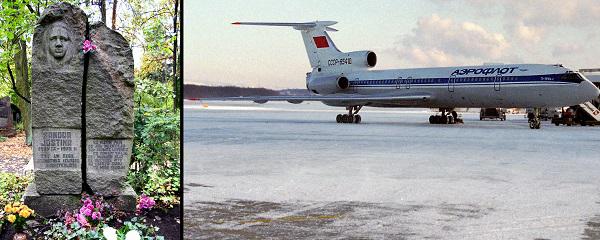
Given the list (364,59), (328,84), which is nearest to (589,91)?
(364,59)

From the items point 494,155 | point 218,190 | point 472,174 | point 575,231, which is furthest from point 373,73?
point 575,231

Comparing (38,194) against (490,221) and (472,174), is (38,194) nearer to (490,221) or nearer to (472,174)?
(490,221)

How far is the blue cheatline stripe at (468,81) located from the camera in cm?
2886

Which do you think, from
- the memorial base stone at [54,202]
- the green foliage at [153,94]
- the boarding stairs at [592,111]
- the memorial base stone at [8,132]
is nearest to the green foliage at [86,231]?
the memorial base stone at [54,202]

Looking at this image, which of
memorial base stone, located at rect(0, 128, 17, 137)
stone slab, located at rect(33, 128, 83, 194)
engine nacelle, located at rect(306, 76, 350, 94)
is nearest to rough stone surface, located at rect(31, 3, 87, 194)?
stone slab, located at rect(33, 128, 83, 194)

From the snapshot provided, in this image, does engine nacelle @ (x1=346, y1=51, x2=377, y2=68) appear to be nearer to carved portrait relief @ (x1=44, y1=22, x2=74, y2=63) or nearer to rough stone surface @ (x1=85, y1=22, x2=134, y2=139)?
rough stone surface @ (x1=85, y1=22, x2=134, y2=139)

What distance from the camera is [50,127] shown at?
734cm

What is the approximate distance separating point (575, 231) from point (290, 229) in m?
2.82

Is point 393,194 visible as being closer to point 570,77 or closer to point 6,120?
point 6,120

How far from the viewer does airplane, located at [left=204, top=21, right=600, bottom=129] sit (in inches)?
1142

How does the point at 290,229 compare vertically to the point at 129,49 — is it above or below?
below

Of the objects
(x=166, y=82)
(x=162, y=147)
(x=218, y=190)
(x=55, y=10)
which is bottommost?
(x=218, y=190)

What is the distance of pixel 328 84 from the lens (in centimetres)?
4119

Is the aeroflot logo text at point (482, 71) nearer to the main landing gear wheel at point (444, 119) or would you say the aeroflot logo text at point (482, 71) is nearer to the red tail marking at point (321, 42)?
the main landing gear wheel at point (444, 119)
